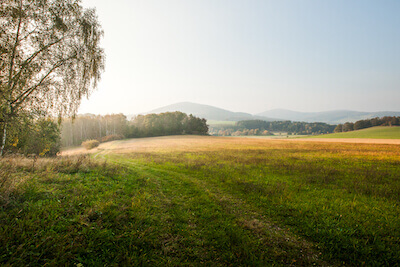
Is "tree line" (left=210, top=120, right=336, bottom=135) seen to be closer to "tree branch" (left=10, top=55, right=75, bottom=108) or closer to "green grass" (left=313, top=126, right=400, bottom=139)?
"green grass" (left=313, top=126, right=400, bottom=139)

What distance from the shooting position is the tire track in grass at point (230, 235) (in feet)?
14.8

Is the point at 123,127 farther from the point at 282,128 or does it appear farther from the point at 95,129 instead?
the point at 282,128

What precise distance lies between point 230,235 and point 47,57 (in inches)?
596

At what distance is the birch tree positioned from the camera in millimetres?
9115

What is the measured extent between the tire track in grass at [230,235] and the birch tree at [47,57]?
10.8m

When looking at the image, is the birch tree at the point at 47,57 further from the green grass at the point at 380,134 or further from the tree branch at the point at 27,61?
the green grass at the point at 380,134

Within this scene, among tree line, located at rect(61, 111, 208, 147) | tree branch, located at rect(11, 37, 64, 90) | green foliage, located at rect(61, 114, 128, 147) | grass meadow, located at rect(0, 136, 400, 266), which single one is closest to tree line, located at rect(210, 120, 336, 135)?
A: tree line, located at rect(61, 111, 208, 147)

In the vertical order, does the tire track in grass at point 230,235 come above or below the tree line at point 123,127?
below

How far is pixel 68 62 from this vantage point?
38.5ft

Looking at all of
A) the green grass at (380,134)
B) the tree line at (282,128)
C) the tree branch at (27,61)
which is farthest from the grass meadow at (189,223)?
the tree line at (282,128)

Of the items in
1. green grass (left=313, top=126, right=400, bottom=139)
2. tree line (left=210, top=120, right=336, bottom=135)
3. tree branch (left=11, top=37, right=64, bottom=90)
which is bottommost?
green grass (left=313, top=126, right=400, bottom=139)

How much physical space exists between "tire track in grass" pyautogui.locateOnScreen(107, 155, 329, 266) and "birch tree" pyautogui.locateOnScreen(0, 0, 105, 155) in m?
10.8

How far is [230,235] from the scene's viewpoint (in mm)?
5438

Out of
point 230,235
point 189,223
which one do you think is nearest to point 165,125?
point 189,223
